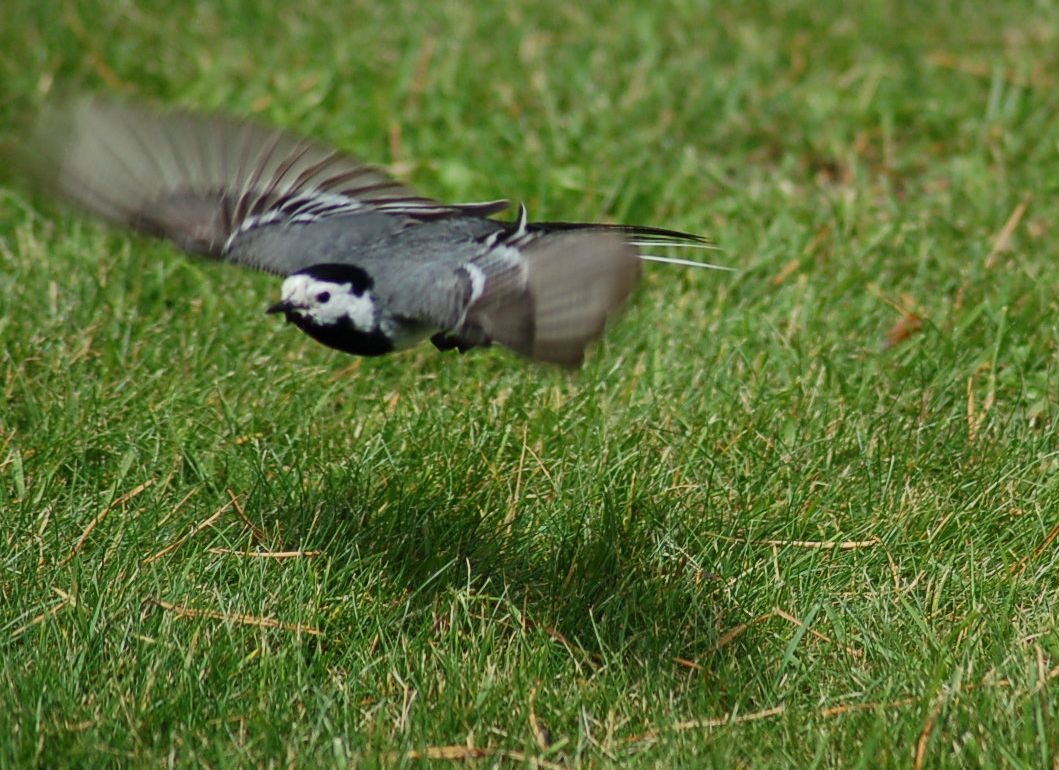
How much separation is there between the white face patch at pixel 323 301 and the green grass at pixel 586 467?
1.82 ft

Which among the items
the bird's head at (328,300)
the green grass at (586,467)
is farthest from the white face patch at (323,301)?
the green grass at (586,467)

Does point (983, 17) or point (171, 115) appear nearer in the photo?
point (171, 115)

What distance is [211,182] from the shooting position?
3121 millimetres

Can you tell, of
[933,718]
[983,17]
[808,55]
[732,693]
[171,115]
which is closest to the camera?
[933,718]

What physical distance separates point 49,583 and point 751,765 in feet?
4.60

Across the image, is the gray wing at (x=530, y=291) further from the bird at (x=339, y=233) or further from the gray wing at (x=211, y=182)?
the gray wing at (x=211, y=182)

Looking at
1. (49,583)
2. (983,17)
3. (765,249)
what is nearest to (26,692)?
(49,583)

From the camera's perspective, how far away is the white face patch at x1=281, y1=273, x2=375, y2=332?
2615 millimetres

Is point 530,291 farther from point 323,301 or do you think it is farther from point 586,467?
point 586,467

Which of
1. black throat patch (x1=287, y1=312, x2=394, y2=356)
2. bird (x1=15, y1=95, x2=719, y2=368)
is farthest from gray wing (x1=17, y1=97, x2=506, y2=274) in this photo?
black throat patch (x1=287, y1=312, x2=394, y2=356)

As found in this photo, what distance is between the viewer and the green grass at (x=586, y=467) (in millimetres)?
2520

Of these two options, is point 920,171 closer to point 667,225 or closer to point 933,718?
point 667,225

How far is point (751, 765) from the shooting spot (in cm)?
240

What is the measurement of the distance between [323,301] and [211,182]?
26.1 inches
